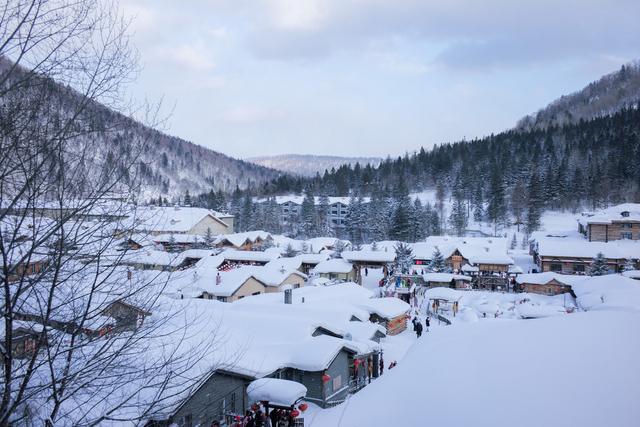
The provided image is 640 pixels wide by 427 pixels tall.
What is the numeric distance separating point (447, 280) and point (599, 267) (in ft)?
42.4

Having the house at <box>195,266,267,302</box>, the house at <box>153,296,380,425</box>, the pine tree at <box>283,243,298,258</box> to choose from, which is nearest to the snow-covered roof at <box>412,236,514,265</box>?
the pine tree at <box>283,243,298,258</box>

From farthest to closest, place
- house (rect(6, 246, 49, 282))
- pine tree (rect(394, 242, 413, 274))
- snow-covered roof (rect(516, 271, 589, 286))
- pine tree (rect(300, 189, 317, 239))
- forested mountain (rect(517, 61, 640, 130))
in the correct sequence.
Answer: forested mountain (rect(517, 61, 640, 130))
pine tree (rect(300, 189, 317, 239))
pine tree (rect(394, 242, 413, 274))
snow-covered roof (rect(516, 271, 589, 286))
house (rect(6, 246, 49, 282))

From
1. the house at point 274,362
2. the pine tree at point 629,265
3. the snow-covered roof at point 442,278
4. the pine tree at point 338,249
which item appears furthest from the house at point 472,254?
the house at point 274,362

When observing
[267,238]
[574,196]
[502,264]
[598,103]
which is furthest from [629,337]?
[598,103]

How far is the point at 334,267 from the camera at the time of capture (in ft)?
120

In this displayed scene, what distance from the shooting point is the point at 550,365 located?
387 cm

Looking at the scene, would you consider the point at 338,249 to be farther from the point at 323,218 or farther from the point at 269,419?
the point at 269,419

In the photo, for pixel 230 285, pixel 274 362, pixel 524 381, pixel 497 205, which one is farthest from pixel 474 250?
pixel 524 381

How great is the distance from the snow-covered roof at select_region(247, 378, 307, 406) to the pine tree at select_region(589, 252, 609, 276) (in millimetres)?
35371

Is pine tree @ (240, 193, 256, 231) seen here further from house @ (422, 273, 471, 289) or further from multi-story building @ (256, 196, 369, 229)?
house @ (422, 273, 471, 289)

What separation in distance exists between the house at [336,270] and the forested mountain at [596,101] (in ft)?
357

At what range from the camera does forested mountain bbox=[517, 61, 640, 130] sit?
13500cm

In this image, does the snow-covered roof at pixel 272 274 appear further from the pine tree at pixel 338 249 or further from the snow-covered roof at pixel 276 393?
the snow-covered roof at pixel 276 393

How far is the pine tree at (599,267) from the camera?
36.3 meters
